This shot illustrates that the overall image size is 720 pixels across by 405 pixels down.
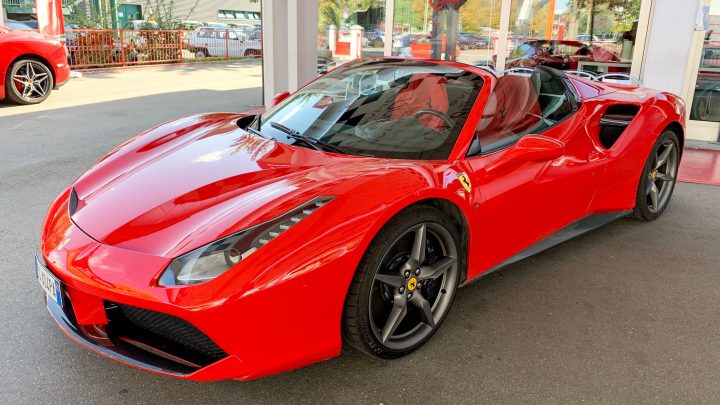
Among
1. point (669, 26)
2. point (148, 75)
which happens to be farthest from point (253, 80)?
point (669, 26)

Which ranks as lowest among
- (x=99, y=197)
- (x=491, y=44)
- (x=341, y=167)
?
(x=99, y=197)

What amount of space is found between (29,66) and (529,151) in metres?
8.77

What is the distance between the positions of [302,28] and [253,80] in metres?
5.76

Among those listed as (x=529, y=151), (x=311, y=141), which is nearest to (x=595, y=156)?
(x=529, y=151)

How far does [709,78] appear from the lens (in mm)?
7070

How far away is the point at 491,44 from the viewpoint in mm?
8242

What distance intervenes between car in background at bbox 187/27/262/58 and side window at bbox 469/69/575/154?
17.3 meters

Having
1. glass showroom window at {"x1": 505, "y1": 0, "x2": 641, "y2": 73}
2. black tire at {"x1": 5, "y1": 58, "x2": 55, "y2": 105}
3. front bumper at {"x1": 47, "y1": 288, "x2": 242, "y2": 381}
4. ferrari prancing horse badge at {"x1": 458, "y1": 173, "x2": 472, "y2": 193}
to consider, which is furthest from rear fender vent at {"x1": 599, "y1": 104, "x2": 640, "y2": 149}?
black tire at {"x1": 5, "y1": 58, "x2": 55, "y2": 105}

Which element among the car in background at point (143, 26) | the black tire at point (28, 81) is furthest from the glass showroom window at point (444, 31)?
the car in background at point (143, 26)

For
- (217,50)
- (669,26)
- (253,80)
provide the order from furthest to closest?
(217,50) < (253,80) < (669,26)

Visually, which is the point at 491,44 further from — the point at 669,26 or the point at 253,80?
the point at 253,80

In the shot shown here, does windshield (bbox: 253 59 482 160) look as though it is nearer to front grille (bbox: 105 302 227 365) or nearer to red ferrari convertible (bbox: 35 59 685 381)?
red ferrari convertible (bbox: 35 59 685 381)

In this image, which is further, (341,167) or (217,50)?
(217,50)

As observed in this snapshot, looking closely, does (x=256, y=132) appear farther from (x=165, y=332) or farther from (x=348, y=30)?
(x=348, y=30)
